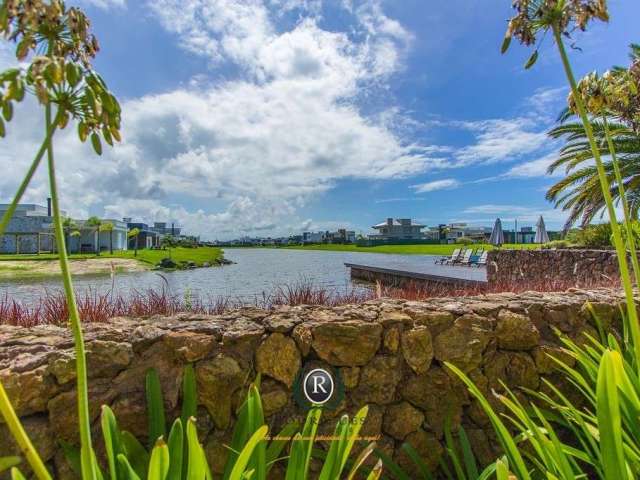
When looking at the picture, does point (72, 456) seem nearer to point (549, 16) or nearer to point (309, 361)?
point (309, 361)

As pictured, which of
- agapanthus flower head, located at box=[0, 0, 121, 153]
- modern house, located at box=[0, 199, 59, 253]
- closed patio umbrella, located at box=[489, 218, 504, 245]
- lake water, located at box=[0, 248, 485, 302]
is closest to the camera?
agapanthus flower head, located at box=[0, 0, 121, 153]

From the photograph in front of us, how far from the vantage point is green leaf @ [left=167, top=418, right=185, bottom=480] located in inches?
59.4

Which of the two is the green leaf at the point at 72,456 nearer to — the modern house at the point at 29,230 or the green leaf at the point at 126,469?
the green leaf at the point at 126,469

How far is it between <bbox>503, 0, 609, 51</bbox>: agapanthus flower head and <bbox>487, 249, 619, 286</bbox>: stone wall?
6579 mm

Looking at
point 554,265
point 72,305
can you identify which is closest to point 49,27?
point 72,305

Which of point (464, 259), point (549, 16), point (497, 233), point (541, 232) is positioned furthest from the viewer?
point (464, 259)

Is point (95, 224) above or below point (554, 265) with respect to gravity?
above

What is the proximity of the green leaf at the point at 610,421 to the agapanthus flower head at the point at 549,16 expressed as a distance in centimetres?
146

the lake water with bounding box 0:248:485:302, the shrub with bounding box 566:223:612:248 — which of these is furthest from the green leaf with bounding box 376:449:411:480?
the shrub with bounding box 566:223:612:248

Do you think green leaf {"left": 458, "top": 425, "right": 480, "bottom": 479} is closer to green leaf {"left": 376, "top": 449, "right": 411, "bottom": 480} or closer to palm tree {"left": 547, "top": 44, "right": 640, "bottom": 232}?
green leaf {"left": 376, "top": 449, "right": 411, "bottom": 480}

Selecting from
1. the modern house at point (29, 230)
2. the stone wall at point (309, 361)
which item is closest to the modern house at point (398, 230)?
the modern house at point (29, 230)

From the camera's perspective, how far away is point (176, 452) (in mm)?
1558
